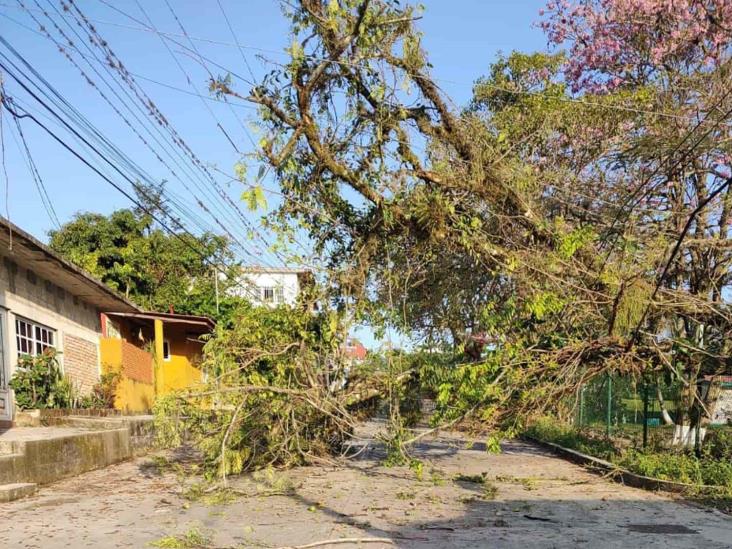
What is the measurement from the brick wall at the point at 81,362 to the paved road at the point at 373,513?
504cm

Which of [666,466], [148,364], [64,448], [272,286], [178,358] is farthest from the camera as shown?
[178,358]

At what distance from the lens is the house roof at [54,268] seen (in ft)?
37.5

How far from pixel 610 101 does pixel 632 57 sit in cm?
199

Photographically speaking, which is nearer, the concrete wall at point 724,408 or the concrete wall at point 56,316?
the concrete wall at point 56,316

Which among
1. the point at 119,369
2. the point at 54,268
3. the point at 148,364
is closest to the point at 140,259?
the point at 148,364

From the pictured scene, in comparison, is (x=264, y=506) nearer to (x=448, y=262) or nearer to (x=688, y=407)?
(x=448, y=262)

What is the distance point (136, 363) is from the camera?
20.3 metres

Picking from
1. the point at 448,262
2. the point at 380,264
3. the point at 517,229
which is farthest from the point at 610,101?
the point at 380,264

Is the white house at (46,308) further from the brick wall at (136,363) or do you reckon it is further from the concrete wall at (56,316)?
the brick wall at (136,363)

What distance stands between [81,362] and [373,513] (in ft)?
36.9

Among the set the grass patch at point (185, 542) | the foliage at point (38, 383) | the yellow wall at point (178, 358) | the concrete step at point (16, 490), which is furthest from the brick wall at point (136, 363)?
the grass patch at point (185, 542)

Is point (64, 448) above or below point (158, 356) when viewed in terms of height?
below

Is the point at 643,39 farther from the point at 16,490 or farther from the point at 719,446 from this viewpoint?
the point at 16,490

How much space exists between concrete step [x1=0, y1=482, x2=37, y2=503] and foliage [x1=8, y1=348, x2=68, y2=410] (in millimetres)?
3999
